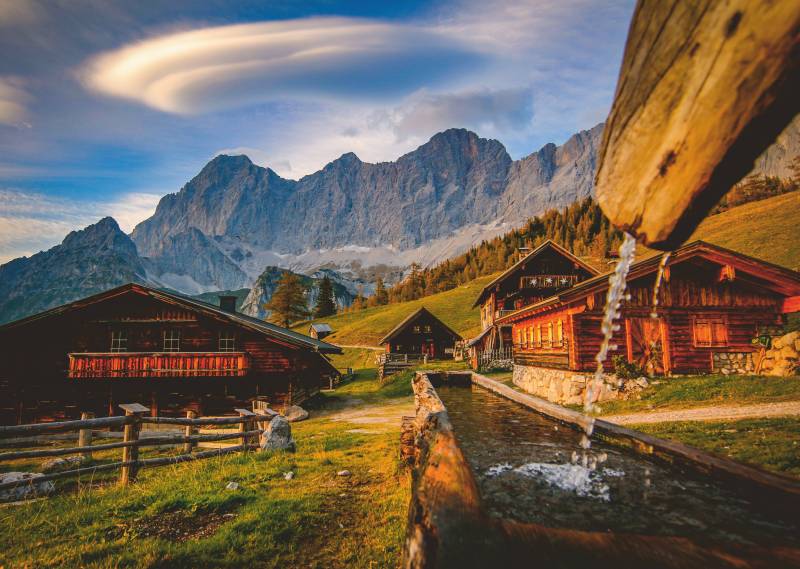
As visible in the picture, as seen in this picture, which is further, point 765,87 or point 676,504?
point 676,504

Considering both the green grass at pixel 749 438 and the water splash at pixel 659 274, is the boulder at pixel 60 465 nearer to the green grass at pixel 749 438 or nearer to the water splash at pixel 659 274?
the water splash at pixel 659 274

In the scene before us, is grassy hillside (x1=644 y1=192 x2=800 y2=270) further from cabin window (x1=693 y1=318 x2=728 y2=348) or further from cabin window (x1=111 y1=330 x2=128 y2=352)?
cabin window (x1=111 y1=330 x2=128 y2=352)

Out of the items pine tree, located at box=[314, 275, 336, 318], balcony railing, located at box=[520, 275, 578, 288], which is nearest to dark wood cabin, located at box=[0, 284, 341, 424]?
balcony railing, located at box=[520, 275, 578, 288]

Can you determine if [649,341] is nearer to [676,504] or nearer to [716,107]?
[676,504]

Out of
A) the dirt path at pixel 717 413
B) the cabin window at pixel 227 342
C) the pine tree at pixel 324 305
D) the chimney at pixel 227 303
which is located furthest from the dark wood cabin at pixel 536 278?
the pine tree at pixel 324 305

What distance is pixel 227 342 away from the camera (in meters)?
22.8

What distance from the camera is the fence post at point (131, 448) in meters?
8.59

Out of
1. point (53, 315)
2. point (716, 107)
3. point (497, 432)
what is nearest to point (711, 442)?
point (497, 432)

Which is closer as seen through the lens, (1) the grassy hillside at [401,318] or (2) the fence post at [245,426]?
(2) the fence post at [245,426]

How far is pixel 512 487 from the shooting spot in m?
5.52

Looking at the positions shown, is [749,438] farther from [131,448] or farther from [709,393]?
[131,448]

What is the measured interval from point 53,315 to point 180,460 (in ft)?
A: 57.9

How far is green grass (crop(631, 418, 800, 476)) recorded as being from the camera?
720 cm

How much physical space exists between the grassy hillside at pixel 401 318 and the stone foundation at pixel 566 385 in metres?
29.8
